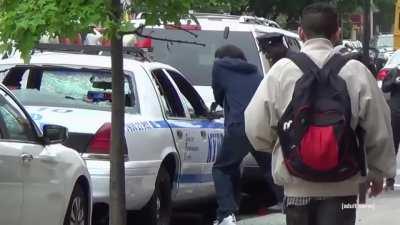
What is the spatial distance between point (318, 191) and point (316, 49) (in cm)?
71

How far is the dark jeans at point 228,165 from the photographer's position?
9.24 metres

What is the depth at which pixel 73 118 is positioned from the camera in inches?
326

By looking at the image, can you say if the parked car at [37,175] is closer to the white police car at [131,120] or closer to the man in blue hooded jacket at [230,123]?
the white police car at [131,120]

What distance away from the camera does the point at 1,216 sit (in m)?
6.14

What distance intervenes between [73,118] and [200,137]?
1.92m

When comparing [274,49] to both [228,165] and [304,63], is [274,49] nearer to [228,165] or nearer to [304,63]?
[228,165]

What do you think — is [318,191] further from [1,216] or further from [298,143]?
[1,216]

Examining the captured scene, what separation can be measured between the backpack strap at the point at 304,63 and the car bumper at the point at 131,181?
3.50 m

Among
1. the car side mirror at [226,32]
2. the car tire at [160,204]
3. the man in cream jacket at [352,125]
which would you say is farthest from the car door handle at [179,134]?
the man in cream jacket at [352,125]

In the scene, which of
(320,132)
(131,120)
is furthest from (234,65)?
(320,132)

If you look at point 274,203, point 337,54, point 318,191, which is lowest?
point 274,203

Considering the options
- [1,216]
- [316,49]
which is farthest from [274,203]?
[316,49]

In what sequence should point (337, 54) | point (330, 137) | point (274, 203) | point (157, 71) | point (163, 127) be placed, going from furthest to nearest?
point (274, 203) < point (157, 71) < point (163, 127) < point (337, 54) < point (330, 137)

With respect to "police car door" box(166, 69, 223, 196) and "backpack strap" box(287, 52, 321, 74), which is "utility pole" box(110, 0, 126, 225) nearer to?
"backpack strap" box(287, 52, 321, 74)
